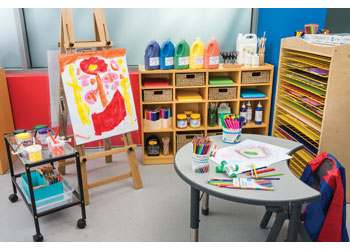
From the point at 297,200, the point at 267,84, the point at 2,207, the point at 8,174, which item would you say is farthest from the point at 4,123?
the point at 297,200

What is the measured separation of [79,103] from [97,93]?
0.17 m

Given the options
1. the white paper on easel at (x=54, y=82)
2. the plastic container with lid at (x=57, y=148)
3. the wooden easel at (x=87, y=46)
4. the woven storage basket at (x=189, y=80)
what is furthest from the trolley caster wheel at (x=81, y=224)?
the woven storage basket at (x=189, y=80)

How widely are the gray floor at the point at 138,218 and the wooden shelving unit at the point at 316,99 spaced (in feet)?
1.84

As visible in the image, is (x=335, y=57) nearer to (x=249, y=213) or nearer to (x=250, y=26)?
(x=249, y=213)

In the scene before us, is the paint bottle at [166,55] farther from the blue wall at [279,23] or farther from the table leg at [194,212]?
the table leg at [194,212]

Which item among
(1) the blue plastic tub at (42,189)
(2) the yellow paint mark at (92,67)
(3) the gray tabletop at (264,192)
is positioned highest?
(2) the yellow paint mark at (92,67)

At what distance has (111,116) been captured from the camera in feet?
8.69

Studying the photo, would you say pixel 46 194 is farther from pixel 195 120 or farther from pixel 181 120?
pixel 195 120

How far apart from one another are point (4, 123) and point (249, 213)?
2593mm

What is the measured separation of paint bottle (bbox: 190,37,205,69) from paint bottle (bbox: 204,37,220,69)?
0.04 meters

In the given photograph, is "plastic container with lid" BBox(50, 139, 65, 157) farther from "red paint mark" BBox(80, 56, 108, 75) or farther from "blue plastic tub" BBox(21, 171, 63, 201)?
"red paint mark" BBox(80, 56, 108, 75)

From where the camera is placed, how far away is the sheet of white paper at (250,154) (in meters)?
1.89

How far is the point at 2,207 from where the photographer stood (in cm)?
261
